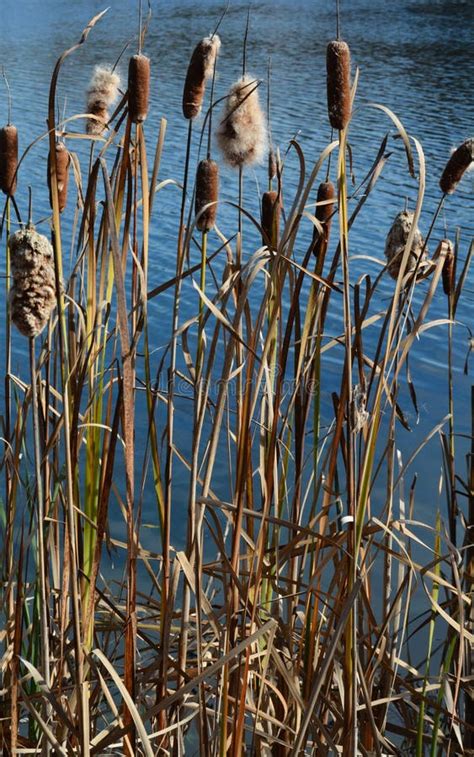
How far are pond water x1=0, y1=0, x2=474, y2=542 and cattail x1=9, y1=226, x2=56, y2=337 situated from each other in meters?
0.56

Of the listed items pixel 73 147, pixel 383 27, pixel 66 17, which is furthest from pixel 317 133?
pixel 66 17

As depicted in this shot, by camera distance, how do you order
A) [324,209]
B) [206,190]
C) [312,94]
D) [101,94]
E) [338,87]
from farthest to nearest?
[312,94] < [101,94] < [324,209] < [206,190] < [338,87]

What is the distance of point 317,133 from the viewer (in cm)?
955

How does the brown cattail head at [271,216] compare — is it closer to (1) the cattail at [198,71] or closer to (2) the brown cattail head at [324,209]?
(2) the brown cattail head at [324,209]

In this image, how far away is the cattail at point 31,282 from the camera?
120 cm

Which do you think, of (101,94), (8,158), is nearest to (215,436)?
(8,158)

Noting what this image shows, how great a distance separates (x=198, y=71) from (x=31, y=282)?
0.41 metres

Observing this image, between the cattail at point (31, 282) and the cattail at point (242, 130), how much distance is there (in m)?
0.60

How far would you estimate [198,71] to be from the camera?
137cm

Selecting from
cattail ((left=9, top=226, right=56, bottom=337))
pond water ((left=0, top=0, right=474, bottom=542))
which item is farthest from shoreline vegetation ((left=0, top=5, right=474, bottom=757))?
pond water ((left=0, top=0, right=474, bottom=542))

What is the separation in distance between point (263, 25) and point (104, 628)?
1904cm

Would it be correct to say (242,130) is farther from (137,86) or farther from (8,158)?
(8,158)

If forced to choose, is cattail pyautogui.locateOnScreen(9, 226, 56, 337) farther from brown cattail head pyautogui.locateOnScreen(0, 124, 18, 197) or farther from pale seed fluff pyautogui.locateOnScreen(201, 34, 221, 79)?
pale seed fluff pyautogui.locateOnScreen(201, 34, 221, 79)

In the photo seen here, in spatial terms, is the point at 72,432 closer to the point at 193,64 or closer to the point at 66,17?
the point at 193,64
